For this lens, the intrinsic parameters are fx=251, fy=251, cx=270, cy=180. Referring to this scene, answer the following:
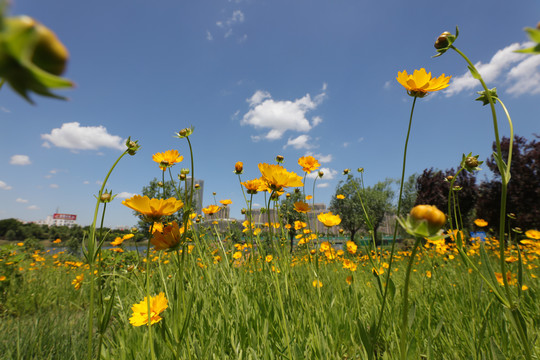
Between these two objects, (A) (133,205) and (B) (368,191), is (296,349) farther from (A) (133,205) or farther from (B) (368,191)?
(B) (368,191)

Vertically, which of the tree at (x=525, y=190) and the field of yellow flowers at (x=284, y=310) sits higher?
the tree at (x=525, y=190)

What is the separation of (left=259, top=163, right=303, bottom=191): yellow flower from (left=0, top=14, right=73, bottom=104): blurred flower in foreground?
0.60 m

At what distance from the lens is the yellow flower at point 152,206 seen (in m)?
0.54

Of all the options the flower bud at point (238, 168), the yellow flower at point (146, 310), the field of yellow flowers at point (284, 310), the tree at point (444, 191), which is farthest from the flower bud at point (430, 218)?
the tree at point (444, 191)

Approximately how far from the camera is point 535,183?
4.82m

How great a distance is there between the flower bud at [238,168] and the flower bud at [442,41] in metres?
0.77

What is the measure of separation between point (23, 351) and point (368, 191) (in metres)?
19.6

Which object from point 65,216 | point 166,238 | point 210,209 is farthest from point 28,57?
point 65,216

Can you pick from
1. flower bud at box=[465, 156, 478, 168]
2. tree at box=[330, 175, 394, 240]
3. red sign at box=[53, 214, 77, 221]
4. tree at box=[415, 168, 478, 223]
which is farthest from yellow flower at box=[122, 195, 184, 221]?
red sign at box=[53, 214, 77, 221]

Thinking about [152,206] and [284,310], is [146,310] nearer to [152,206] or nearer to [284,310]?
[152,206]

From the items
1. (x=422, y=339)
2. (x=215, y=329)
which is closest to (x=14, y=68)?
(x=215, y=329)

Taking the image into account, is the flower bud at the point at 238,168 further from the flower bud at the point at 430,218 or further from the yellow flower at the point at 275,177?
the flower bud at the point at 430,218

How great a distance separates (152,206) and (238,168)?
579 mm

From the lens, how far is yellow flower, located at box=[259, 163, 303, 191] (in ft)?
2.41
